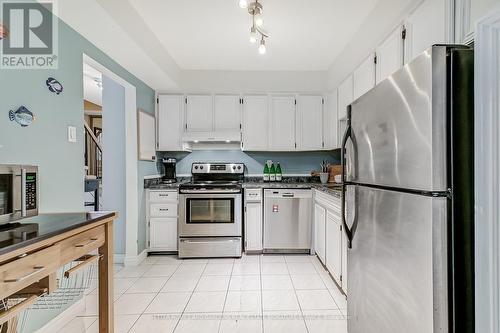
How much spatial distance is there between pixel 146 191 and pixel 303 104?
247cm

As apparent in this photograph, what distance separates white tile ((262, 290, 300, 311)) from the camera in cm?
228

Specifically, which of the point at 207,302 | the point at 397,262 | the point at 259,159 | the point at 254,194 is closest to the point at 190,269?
the point at 207,302

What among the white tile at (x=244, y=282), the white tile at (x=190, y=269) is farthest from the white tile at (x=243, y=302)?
the white tile at (x=190, y=269)

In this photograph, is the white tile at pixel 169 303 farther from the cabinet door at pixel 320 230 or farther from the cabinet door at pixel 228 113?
the cabinet door at pixel 228 113

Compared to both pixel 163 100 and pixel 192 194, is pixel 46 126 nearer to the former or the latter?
pixel 192 194

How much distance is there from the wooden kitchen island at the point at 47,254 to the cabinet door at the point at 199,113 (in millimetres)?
2467

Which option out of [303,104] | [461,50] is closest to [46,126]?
[461,50]

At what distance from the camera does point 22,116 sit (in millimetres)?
1674

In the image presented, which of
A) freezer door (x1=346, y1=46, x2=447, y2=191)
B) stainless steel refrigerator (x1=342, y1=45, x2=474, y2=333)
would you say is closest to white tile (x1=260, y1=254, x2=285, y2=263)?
stainless steel refrigerator (x1=342, y1=45, x2=474, y2=333)

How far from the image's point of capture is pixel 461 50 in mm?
1074

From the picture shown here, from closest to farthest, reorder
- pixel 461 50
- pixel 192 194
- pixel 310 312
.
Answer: pixel 461 50 → pixel 310 312 → pixel 192 194

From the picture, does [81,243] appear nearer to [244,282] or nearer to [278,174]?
[244,282]

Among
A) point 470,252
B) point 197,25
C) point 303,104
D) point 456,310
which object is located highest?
point 197,25

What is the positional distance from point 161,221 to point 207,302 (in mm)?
1529
